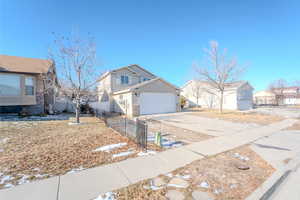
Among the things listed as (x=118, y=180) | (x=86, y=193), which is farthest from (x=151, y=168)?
(x=86, y=193)

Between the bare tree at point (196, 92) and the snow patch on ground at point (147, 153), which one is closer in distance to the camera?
the snow patch on ground at point (147, 153)

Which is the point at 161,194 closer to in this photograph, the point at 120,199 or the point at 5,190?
the point at 120,199

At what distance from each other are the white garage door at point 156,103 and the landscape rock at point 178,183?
39.5 ft

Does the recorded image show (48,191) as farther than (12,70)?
No

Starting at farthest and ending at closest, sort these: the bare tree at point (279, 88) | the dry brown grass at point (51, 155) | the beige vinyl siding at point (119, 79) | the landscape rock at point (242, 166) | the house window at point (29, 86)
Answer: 1. the bare tree at point (279, 88)
2. the beige vinyl siding at point (119, 79)
3. the house window at point (29, 86)
4. the landscape rock at point (242, 166)
5. the dry brown grass at point (51, 155)

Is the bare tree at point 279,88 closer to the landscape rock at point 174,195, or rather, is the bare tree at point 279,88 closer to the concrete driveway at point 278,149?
the concrete driveway at point 278,149

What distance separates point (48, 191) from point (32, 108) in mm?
15663

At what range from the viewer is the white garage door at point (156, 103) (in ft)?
49.6

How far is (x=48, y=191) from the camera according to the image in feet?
8.56

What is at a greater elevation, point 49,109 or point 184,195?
point 49,109

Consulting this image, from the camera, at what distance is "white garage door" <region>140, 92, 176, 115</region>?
1511cm

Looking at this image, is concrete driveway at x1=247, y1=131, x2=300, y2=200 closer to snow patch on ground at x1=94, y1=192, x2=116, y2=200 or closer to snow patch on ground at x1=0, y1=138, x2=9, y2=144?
snow patch on ground at x1=94, y1=192, x2=116, y2=200

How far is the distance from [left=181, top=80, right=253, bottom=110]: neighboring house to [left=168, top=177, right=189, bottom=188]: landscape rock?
1777cm

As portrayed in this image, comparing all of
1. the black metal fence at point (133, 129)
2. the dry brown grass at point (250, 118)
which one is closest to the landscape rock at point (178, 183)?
the black metal fence at point (133, 129)
